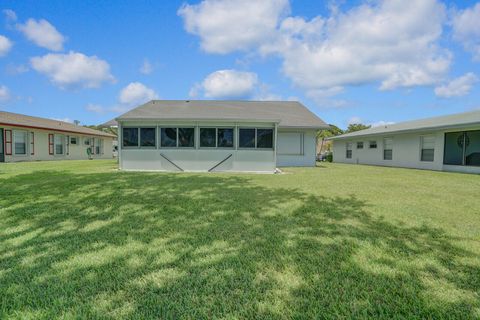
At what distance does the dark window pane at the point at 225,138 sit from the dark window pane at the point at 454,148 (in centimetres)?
1382

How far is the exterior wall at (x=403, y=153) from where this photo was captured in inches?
592

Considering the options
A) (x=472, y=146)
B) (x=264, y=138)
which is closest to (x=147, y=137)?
(x=264, y=138)

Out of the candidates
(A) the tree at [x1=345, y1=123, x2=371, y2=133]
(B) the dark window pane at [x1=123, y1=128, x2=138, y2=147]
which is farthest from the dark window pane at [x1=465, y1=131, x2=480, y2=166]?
(A) the tree at [x1=345, y1=123, x2=371, y2=133]

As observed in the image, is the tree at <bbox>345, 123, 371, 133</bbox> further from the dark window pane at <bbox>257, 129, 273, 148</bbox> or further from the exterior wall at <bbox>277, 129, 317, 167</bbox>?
the dark window pane at <bbox>257, 129, 273, 148</bbox>

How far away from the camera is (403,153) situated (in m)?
18.0

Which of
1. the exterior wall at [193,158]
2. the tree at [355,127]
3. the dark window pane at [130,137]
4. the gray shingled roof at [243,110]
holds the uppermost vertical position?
the tree at [355,127]

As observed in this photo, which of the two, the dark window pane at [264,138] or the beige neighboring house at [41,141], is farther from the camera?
the beige neighboring house at [41,141]

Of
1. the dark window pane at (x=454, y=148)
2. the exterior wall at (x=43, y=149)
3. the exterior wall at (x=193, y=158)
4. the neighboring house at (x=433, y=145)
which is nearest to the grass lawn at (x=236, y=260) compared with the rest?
the exterior wall at (x=193, y=158)

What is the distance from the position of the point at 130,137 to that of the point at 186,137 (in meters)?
2.91

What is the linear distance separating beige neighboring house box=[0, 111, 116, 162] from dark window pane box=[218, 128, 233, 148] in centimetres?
1638

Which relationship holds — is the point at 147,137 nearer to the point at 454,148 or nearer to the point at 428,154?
the point at 428,154

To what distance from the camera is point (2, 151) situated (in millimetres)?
18281

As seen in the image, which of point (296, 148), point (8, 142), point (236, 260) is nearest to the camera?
point (236, 260)

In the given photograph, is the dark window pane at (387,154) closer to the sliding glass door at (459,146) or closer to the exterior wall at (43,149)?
the sliding glass door at (459,146)
